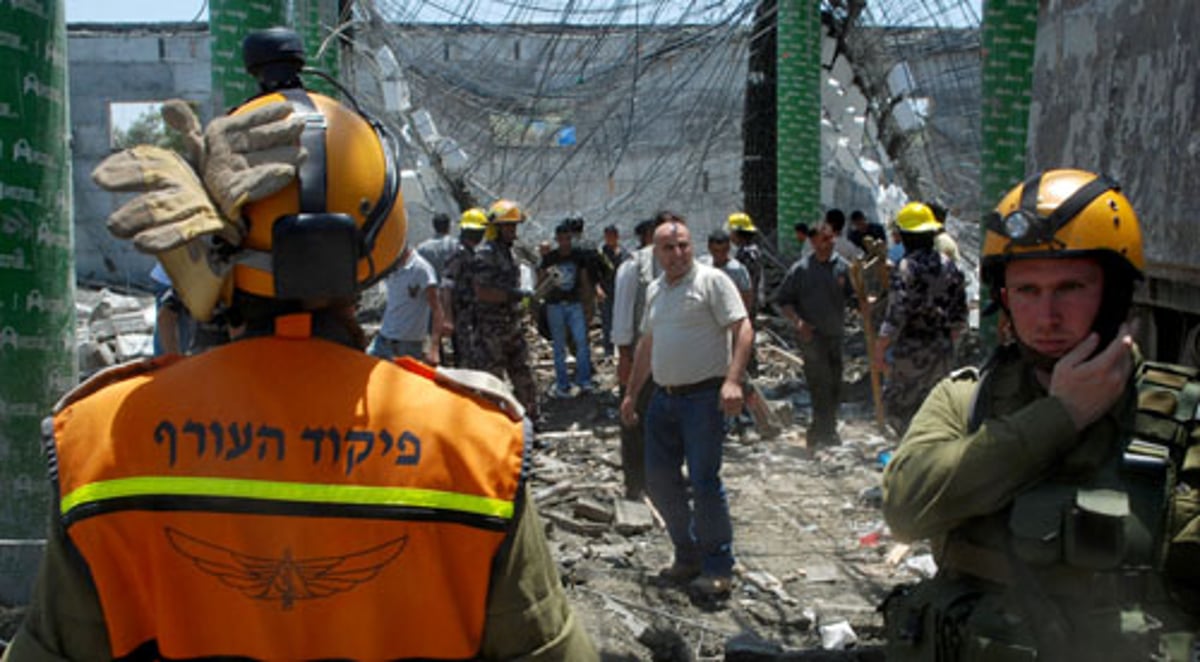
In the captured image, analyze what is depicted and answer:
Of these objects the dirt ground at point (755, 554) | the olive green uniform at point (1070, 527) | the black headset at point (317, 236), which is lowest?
the dirt ground at point (755, 554)

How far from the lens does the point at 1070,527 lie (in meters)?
2.12

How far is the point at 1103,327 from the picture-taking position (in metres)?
2.34

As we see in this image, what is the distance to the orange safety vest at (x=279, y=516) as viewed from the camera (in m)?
1.52

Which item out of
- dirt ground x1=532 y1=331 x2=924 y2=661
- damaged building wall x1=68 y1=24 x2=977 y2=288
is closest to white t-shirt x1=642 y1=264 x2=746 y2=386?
dirt ground x1=532 y1=331 x2=924 y2=661

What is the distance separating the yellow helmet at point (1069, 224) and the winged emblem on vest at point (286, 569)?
1.45m

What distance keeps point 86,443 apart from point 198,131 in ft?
1.50

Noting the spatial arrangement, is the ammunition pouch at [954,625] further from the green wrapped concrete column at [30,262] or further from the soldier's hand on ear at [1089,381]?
the green wrapped concrete column at [30,262]

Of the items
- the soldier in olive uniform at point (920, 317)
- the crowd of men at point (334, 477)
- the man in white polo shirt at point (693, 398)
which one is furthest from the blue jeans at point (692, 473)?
the crowd of men at point (334, 477)

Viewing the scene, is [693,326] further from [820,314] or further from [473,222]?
[473,222]

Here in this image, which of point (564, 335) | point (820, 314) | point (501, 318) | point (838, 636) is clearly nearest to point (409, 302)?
point (501, 318)

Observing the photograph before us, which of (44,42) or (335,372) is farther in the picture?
(44,42)

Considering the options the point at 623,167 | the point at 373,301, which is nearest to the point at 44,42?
the point at 623,167

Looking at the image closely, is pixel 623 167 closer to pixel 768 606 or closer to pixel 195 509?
pixel 768 606

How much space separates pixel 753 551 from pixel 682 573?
2.82 feet
